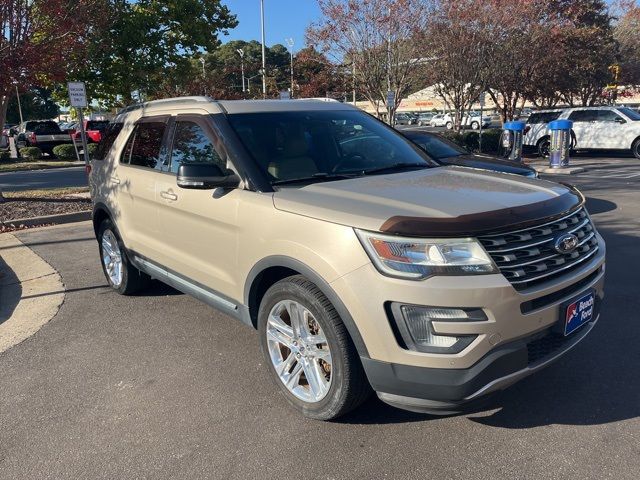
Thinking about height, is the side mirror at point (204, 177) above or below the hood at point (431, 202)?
above

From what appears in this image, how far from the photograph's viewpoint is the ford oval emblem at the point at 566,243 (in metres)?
2.86

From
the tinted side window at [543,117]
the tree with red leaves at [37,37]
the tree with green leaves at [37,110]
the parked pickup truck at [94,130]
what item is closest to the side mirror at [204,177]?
the tree with red leaves at [37,37]

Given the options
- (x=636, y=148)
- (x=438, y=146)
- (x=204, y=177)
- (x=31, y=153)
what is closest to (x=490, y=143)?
(x=636, y=148)

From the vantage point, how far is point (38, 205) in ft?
33.8

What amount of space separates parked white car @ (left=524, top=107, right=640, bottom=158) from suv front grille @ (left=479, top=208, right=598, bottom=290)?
59.2 feet

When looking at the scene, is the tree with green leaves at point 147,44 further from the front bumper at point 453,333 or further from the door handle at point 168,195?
the front bumper at point 453,333

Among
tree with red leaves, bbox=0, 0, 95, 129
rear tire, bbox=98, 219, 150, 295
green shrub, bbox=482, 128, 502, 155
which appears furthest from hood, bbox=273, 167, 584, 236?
green shrub, bbox=482, 128, 502, 155

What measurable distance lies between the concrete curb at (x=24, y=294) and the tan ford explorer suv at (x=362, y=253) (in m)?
1.41

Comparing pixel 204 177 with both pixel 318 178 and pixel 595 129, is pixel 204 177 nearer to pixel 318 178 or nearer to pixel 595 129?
pixel 318 178

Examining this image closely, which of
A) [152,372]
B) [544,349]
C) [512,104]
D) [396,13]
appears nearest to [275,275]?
[152,372]

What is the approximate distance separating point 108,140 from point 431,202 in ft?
12.7

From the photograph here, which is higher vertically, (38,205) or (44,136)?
(44,136)

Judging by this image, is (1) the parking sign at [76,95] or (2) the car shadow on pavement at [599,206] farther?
(1) the parking sign at [76,95]

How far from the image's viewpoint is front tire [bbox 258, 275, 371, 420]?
2871mm
